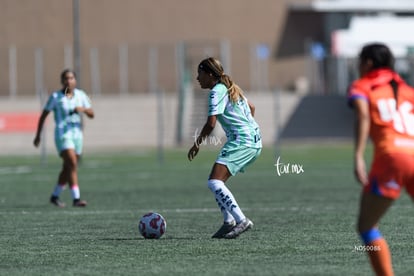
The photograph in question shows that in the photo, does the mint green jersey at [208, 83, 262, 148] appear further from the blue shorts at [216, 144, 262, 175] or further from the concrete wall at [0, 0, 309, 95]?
the concrete wall at [0, 0, 309, 95]

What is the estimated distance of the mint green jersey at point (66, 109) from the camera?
1881 centimetres

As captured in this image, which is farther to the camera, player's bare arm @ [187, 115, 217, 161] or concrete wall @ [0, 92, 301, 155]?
concrete wall @ [0, 92, 301, 155]

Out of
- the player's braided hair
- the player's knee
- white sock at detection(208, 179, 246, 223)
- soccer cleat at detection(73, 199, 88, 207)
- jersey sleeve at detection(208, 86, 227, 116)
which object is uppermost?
the player's braided hair

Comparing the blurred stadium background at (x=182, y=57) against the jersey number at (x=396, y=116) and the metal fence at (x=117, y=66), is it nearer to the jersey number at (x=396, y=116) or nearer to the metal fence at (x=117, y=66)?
the metal fence at (x=117, y=66)

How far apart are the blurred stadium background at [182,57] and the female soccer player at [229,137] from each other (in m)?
28.5

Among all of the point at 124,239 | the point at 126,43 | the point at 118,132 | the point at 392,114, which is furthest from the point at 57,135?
the point at 126,43

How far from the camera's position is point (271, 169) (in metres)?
29.2

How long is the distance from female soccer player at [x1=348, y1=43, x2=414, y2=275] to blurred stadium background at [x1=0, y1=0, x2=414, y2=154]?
3286cm

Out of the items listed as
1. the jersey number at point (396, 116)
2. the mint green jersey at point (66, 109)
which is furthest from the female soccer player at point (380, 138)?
the mint green jersey at point (66, 109)

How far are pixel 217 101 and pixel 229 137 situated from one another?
0.62 m

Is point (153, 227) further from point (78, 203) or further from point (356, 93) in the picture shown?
point (78, 203)

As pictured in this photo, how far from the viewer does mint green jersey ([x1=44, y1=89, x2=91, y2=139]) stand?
18.8 m

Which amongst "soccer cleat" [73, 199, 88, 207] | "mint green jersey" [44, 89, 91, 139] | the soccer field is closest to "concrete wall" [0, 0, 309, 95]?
the soccer field

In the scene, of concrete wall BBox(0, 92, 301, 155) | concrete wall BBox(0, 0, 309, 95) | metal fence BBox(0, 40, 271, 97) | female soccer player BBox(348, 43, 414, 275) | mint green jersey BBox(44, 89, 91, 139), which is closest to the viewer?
female soccer player BBox(348, 43, 414, 275)
